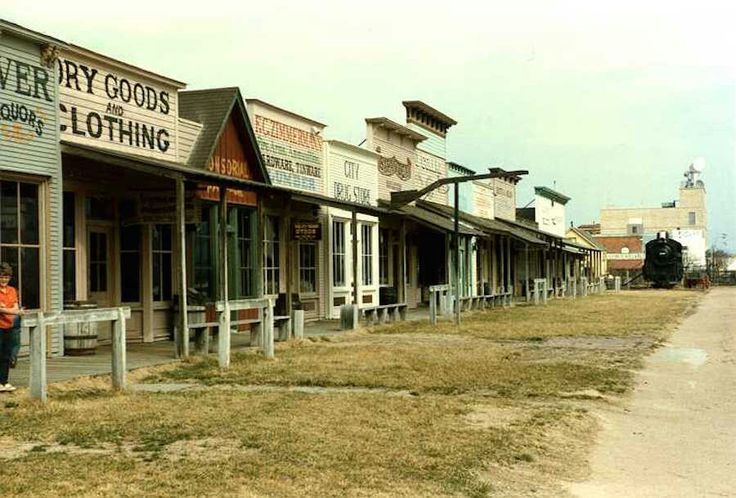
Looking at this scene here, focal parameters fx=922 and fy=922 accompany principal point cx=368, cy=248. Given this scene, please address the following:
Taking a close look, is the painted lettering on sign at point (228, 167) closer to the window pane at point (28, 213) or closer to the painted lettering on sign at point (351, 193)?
the window pane at point (28, 213)

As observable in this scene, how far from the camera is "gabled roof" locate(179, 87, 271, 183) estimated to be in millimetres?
17969

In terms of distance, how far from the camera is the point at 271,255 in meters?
21.6

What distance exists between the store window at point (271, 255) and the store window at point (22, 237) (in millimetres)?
8197

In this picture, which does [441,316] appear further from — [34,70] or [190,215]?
[34,70]

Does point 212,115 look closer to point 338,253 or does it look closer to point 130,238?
point 130,238

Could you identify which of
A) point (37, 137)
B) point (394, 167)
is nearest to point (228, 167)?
point (37, 137)

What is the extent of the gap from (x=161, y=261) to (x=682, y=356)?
9.60 metres

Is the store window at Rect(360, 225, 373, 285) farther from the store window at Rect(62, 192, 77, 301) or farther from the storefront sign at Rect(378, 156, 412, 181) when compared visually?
the store window at Rect(62, 192, 77, 301)

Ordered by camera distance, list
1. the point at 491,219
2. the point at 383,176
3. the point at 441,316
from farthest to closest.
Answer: the point at 491,219 < the point at 383,176 < the point at 441,316

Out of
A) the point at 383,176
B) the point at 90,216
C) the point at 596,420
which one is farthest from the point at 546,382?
the point at 383,176

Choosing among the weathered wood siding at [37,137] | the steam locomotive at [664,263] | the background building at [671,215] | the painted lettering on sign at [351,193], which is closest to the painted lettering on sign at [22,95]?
the weathered wood siding at [37,137]

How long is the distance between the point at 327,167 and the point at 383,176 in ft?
15.9

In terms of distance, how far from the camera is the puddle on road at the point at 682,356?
15.4 meters

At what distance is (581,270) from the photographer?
67.6 m
